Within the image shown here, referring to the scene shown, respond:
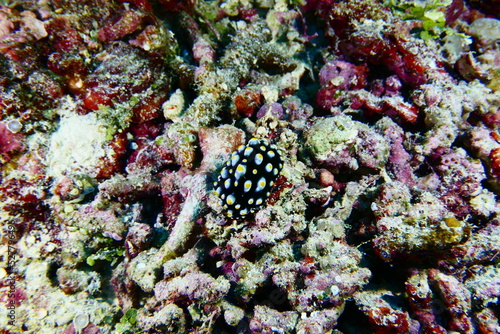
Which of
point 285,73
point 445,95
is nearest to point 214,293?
point 285,73

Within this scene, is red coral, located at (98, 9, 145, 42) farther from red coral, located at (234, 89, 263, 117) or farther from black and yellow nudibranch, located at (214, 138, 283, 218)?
black and yellow nudibranch, located at (214, 138, 283, 218)

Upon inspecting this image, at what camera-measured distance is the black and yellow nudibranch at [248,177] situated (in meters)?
3.30

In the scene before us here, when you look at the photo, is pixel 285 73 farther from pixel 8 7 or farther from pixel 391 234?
pixel 8 7

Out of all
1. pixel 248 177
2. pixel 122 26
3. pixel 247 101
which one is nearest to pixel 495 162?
pixel 248 177

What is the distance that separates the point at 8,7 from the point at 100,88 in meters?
2.35

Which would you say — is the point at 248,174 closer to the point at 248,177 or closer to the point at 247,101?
the point at 248,177

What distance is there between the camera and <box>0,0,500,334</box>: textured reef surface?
342cm

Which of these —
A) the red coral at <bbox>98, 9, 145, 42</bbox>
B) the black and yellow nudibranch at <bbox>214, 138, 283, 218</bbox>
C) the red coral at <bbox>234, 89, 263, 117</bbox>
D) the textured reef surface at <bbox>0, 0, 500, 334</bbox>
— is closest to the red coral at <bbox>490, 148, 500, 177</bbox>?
the textured reef surface at <bbox>0, 0, 500, 334</bbox>

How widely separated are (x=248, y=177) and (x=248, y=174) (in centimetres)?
4

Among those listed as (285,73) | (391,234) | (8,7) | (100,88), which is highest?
(8,7)

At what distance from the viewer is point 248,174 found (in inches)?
130

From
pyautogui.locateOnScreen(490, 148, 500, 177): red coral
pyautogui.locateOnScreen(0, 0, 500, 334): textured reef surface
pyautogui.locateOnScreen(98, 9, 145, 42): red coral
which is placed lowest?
pyautogui.locateOnScreen(490, 148, 500, 177): red coral

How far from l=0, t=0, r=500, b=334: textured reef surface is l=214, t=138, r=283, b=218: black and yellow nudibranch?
0.03 m

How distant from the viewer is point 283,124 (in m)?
4.70
